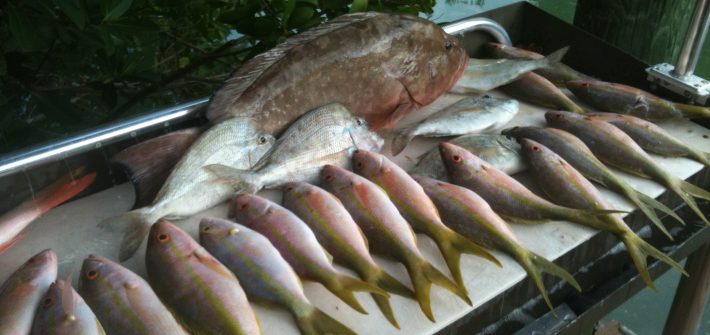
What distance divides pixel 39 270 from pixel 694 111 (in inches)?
85.0

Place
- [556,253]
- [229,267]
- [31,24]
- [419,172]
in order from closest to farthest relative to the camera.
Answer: [229,267] → [556,253] → [419,172] → [31,24]

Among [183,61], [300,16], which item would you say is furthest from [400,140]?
[183,61]

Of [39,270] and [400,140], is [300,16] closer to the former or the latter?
[400,140]

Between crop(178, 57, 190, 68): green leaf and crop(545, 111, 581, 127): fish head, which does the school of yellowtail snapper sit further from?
crop(178, 57, 190, 68): green leaf

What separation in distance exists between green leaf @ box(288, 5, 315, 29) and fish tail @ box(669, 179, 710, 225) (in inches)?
56.3

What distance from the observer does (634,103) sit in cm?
247

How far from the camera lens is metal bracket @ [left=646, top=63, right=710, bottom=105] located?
2.49 m

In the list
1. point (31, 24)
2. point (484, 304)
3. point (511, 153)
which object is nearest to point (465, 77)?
point (511, 153)

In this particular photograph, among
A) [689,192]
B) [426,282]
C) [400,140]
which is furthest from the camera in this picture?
[400,140]

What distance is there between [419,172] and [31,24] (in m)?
1.43

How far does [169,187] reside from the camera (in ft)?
6.32

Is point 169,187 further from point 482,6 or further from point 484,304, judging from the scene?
point 482,6

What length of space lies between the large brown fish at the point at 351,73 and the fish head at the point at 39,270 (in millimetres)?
673

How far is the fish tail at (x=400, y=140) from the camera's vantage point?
222 cm
